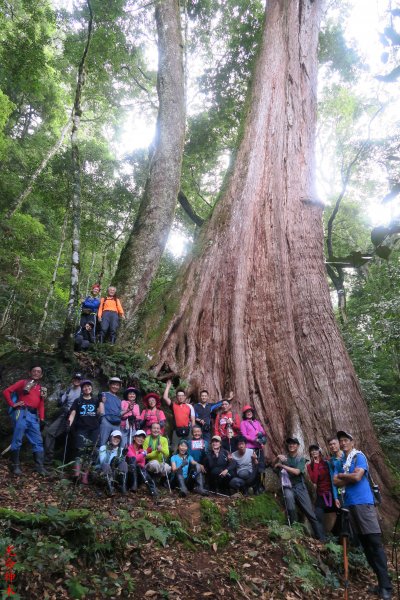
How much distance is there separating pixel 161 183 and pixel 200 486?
687 centimetres

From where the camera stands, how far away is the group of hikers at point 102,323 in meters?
8.09

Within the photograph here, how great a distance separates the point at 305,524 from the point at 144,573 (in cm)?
290

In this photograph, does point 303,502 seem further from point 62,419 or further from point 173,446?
point 62,419

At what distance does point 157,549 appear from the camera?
3.84 m

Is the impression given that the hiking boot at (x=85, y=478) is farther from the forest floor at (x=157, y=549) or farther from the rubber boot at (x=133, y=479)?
the rubber boot at (x=133, y=479)

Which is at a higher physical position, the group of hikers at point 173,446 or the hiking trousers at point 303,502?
the group of hikers at point 173,446

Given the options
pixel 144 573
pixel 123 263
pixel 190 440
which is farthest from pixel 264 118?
pixel 144 573

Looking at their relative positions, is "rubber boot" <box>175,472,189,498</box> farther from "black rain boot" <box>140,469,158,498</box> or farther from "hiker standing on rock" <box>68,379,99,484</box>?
"hiker standing on rock" <box>68,379,99,484</box>

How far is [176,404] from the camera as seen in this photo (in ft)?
22.5

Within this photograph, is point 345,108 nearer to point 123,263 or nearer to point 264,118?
point 264,118

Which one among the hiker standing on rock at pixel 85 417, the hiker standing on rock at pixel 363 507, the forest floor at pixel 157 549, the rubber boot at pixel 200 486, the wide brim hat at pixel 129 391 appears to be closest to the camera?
the forest floor at pixel 157 549

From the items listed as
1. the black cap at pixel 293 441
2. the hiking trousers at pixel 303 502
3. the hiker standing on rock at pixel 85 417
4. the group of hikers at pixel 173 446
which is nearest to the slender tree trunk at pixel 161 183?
the hiker standing on rock at pixel 85 417

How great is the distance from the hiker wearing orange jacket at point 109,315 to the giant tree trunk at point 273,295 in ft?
3.80

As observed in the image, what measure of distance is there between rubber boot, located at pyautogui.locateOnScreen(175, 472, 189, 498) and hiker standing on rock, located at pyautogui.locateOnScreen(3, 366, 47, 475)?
1872 millimetres
